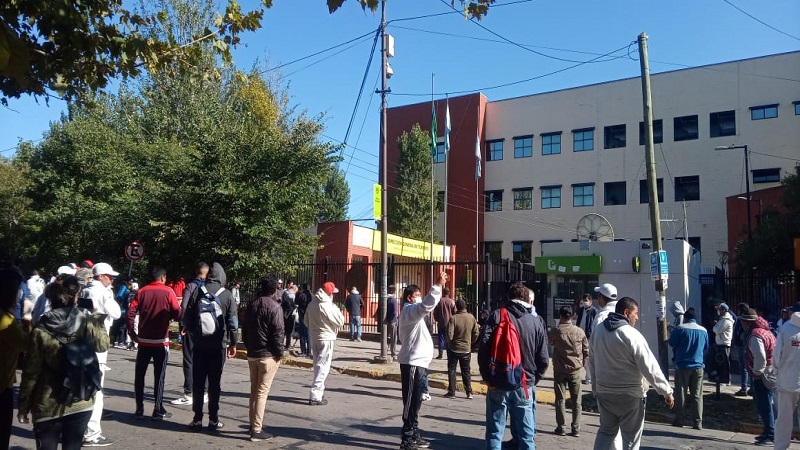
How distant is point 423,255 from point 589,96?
1893 centimetres

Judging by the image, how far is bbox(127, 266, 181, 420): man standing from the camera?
26.3 ft

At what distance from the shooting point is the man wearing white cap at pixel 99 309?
680 cm

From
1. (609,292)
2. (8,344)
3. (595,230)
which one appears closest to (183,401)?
(8,344)

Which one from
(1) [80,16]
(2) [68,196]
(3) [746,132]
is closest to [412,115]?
(3) [746,132]

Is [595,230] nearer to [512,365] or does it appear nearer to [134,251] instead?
[134,251]

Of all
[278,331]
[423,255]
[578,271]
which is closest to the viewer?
[278,331]

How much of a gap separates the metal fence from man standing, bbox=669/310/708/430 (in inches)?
325

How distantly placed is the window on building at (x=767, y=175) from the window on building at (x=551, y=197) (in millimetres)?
11655

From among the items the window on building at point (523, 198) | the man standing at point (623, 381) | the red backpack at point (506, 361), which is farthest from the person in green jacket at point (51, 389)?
the window on building at point (523, 198)

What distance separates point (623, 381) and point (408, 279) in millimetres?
19158

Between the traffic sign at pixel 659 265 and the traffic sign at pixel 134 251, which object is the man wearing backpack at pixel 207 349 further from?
the traffic sign at pixel 134 251

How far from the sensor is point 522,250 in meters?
44.9

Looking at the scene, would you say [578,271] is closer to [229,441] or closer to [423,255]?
[423,255]

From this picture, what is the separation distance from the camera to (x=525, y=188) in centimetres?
4484
